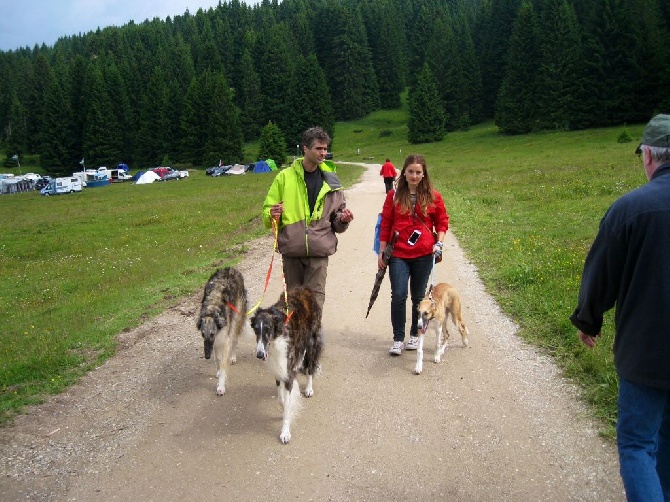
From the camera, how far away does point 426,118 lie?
250 ft

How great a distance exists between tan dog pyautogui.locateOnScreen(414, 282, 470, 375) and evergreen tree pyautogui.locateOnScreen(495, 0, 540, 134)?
68.3m

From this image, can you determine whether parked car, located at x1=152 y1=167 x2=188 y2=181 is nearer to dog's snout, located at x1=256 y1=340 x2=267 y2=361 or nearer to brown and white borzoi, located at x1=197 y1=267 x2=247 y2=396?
brown and white borzoi, located at x1=197 y1=267 x2=247 y2=396

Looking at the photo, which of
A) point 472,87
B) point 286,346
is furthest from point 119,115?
point 286,346

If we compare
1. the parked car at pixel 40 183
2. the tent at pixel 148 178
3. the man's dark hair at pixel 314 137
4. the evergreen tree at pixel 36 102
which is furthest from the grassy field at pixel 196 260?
the evergreen tree at pixel 36 102

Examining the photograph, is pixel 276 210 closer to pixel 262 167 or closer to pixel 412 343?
pixel 412 343

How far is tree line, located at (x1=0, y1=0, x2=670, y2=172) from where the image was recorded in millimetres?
65000

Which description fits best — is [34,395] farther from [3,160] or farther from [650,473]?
[3,160]

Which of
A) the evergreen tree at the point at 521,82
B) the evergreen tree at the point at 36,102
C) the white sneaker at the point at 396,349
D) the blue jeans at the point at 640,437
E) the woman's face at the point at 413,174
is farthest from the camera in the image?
the evergreen tree at the point at 36,102

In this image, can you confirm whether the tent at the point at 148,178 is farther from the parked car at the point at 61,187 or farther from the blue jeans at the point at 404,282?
the blue jeans at the point at 404,282

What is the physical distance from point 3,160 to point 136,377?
113 m

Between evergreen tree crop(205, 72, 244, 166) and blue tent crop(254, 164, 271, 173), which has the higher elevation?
evergreen tree crop(205, 72, 244, 166)

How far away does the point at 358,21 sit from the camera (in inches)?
4464

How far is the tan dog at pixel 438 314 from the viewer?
21.5ft

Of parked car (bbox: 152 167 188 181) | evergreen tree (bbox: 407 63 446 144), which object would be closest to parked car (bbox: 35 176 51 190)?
parked car (bbox: 152 167 188 181)
